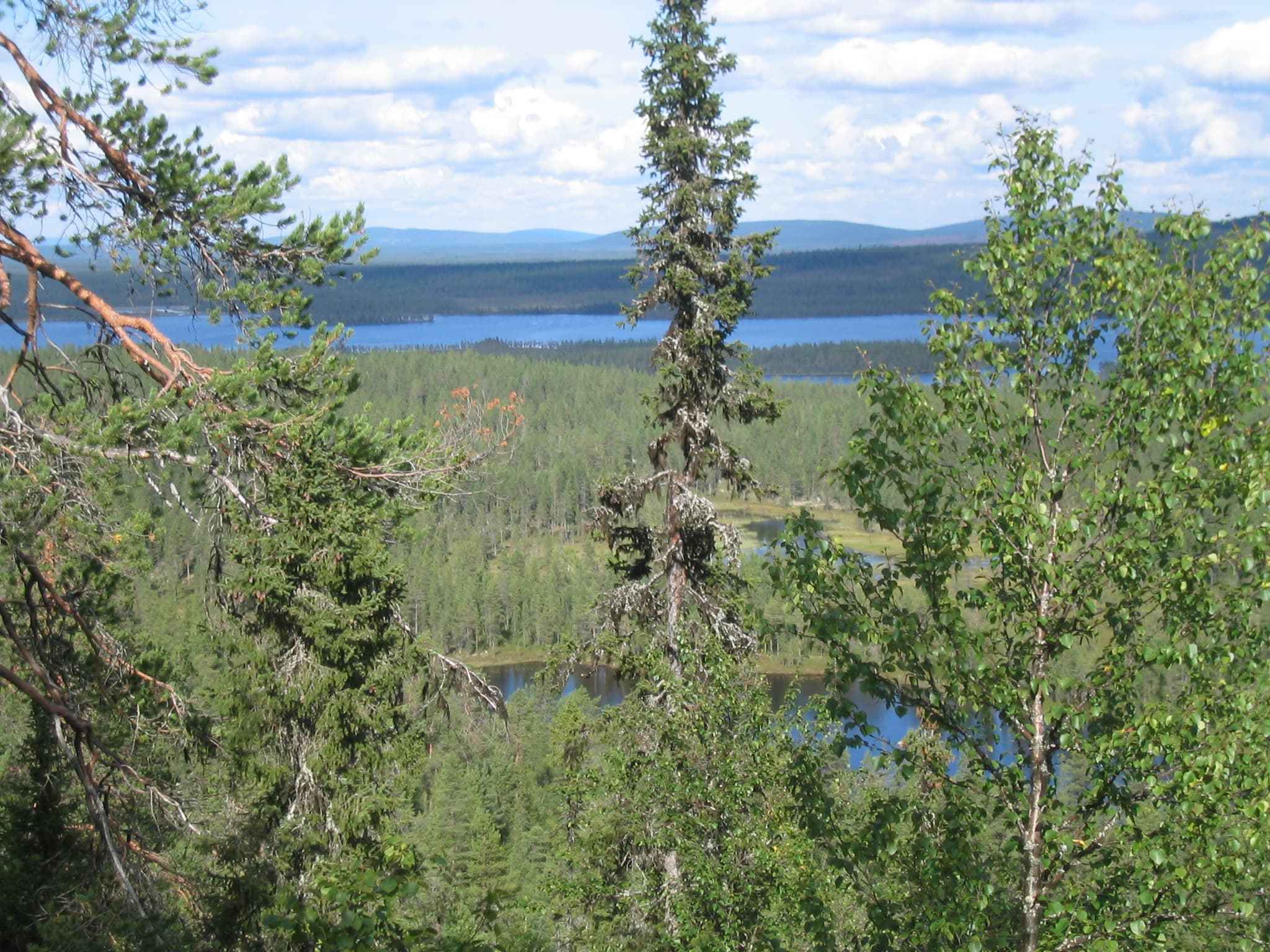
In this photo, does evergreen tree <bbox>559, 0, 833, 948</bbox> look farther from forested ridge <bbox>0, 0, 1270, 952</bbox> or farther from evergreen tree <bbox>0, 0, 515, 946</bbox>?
evergreen tree <bbox>0, 0, 515, 946</bbox>

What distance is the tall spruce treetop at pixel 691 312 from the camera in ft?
44.3

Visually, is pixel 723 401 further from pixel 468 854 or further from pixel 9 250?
pixel 468 854

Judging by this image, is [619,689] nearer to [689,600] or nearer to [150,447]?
[689,600]

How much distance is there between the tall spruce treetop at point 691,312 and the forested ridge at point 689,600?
6 centimetres

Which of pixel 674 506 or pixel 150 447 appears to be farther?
pixel 674 506

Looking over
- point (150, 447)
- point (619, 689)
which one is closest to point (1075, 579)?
point (150, 447)

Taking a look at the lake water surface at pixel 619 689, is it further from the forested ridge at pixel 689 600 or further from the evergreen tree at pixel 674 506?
the forested ridge at pixel 689 600

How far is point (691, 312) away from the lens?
13.9 m

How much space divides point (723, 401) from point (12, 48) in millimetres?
8180

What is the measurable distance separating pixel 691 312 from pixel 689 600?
348 centimetres

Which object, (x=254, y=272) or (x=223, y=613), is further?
(x=223, y=613)

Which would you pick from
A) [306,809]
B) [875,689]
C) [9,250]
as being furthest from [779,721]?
[9,250]

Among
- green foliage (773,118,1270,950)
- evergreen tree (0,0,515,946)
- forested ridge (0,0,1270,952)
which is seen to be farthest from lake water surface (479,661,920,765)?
green foliage (773,118,1270,950)

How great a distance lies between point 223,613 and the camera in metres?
10.8
